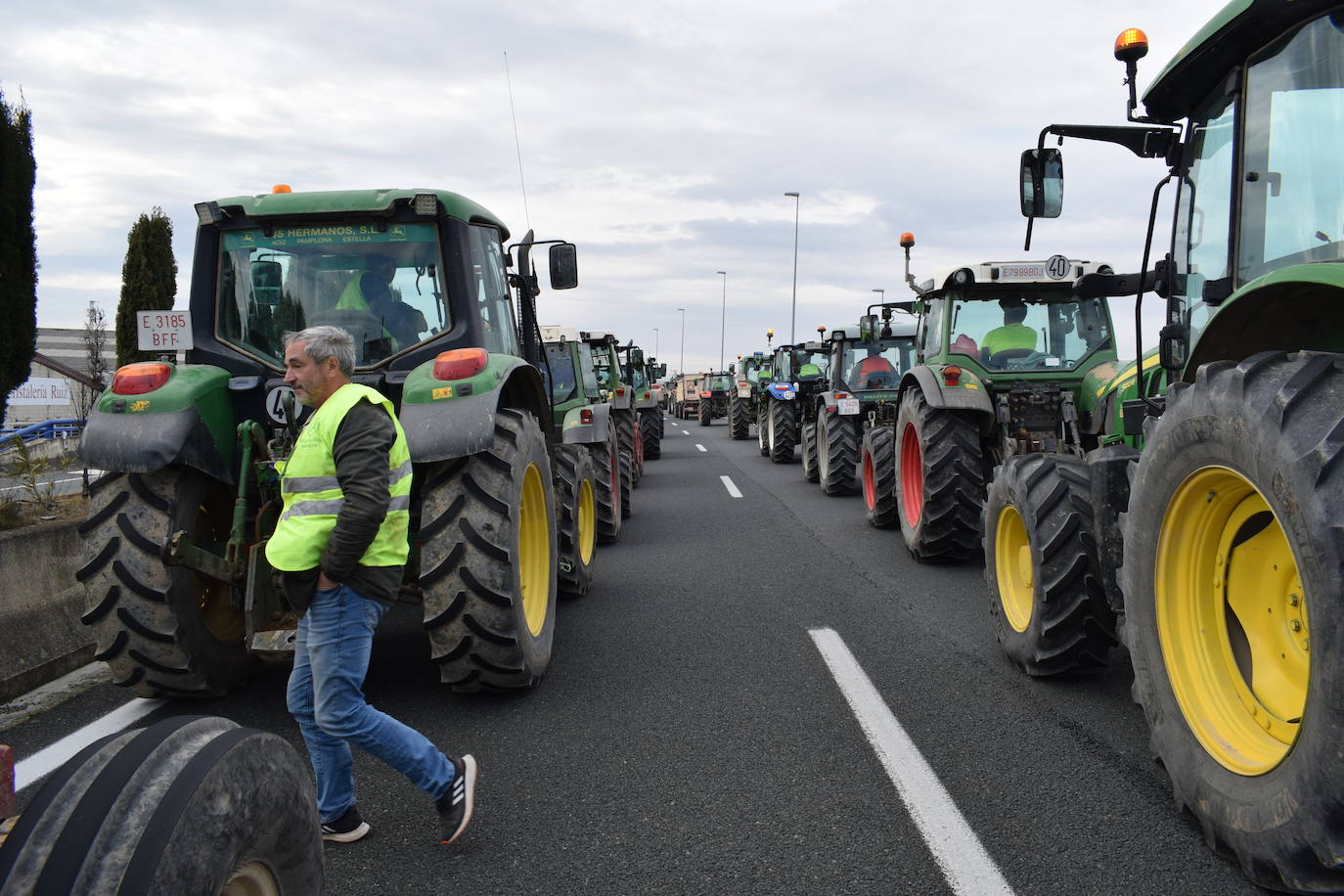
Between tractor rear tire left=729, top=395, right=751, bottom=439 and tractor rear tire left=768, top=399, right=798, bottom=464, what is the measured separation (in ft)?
26.3

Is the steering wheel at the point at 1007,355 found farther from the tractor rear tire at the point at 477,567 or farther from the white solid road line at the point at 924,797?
the tractor rear tire at the point at 477,567

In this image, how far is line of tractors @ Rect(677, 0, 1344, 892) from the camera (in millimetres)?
2531

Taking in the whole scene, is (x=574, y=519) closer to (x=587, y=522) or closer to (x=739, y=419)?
(x=587, y=522)

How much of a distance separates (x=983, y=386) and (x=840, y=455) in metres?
4.74

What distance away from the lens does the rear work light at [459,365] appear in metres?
4.59

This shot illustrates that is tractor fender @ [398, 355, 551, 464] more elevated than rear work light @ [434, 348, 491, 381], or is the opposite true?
rear work light @ [434, 348, 491, 381]

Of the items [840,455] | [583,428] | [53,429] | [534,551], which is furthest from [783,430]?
[53,429]

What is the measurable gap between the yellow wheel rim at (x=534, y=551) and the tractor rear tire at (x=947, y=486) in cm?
366

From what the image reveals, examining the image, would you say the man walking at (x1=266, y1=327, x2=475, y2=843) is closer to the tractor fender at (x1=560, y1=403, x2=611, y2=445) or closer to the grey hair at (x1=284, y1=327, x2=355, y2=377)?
the grey hair at (x1=284, y1=327, x2=355, y2=377)

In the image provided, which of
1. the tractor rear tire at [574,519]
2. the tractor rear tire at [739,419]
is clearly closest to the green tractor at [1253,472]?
the tractor rear tire at [574,519]

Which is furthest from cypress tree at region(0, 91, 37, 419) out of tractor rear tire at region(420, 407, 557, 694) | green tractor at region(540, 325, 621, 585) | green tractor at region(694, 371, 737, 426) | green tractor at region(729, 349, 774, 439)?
green tractor at region(694, 371, 737, 426)

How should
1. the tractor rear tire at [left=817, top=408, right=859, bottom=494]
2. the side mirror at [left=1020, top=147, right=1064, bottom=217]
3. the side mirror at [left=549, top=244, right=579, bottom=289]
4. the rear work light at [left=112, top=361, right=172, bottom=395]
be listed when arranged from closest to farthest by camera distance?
the side mirror at [left=1020, top=147, right=1064, bottom=217] → the rear work light at [left=112, top=361, right=172, bottom=395] → the side mirror at [left=549, top=244, right=579, bottom=289] → the tractor rear tire at [left=817, top=408, right=859, bottom=494]

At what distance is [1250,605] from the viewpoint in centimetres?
312

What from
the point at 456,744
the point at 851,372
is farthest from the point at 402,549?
the point at 851,372
